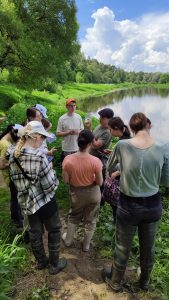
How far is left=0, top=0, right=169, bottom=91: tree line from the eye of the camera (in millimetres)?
21266

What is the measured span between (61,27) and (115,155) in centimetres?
2308

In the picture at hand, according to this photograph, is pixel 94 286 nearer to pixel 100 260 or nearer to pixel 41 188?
pixel 100 260

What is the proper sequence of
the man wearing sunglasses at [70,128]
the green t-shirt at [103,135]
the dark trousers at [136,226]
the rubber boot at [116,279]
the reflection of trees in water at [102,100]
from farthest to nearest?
the reflection of trees in water at [102,100], the man wearing sunglasses at [70,128], the green t-shirt at [103,135], the rubber boot at [116,279], the dark trousers at [136,226]

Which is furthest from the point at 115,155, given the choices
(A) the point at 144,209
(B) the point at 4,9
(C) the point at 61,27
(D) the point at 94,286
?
(C) the point at 61,27

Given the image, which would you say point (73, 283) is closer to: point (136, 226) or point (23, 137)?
point (136, 226)

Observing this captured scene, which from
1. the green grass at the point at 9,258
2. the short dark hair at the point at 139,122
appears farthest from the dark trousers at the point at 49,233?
the short dark hair at the point at 139,122

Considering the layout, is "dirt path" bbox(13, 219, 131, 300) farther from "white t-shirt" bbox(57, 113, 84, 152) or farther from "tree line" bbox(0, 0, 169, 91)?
"tree line" bbox(0, 0, 169, 91)

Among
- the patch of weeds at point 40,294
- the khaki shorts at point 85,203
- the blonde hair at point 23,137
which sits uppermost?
the blonde hair at point 23,137

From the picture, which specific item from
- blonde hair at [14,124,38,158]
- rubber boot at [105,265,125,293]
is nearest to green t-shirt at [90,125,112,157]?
blonde hair at [14,124,38,158]

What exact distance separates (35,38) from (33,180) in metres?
21.7

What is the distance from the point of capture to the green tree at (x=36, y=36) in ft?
69.6

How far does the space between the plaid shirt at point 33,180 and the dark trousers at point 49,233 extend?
235mm

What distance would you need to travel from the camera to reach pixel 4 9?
2059 cm

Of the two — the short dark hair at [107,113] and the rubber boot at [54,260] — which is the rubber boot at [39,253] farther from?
the short dark hair at [107,113]
